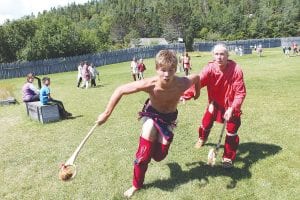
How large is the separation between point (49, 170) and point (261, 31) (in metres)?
124

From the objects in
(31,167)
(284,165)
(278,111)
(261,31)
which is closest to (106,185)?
(31,167)

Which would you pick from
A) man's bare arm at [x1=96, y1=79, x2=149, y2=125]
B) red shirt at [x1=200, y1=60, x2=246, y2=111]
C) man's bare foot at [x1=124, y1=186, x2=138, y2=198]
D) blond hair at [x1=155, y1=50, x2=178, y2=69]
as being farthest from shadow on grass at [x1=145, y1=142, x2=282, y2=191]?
blond hair at [x1=155, y1=50, x2=178, y2=69]

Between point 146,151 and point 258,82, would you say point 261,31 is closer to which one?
point 258,82

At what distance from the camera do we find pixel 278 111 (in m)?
14.0

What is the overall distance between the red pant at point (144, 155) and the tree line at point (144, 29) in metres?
62.9

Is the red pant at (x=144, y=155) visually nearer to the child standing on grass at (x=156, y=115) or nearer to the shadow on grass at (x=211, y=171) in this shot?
the child standing on grass at (x=156, y=115)

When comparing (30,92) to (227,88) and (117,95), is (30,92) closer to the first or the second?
(227,88)

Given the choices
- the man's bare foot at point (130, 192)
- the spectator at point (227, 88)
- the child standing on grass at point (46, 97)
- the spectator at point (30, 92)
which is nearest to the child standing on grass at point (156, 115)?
the man's bare foot at point (130, 192)

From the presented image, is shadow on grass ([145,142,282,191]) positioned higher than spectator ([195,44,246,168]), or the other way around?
spectator ([195,44,246,168])

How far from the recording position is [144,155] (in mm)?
6887

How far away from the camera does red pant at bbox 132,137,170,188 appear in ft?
22.6

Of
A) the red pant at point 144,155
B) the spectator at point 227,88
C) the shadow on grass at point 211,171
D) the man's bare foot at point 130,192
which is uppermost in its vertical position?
the spectator at point 227,88

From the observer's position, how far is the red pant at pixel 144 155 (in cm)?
688

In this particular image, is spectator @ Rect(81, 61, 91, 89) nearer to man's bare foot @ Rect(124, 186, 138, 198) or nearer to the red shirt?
the red shirt
